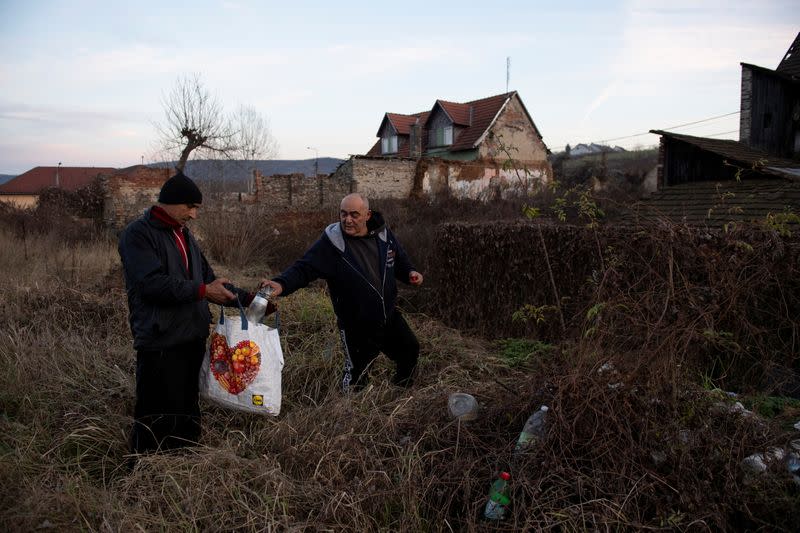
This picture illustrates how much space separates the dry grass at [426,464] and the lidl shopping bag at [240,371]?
266 mm

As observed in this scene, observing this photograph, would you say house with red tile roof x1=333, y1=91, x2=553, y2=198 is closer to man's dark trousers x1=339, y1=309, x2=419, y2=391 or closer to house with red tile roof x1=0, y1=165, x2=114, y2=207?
man's dark trousers x1=339, y1=309, x2=419, y2=391

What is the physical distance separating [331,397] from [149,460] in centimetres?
138

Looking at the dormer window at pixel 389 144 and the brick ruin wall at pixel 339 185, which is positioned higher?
the dormer window at pixel 389 144

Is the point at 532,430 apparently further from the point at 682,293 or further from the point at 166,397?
the point at 166,397

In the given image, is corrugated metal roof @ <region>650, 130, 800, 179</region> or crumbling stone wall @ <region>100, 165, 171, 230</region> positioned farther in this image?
crumbling stone wall @ <region>100, 165, 171, 230</region>

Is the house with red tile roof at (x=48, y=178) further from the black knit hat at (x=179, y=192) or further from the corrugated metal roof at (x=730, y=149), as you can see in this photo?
the black knit hat at (x=179, y=192)

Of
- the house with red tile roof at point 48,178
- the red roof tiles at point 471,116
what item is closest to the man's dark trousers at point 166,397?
the red roof tiles at point 471,116

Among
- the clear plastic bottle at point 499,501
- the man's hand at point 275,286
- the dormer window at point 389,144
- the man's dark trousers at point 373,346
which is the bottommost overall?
the clear plastic bottle at point 499,501

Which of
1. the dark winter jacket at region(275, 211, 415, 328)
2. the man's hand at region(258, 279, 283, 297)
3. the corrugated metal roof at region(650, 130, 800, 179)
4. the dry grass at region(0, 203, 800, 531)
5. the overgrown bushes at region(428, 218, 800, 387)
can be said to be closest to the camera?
the dry grass at region(0, 203, 800, 531)

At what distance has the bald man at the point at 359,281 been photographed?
169 inches

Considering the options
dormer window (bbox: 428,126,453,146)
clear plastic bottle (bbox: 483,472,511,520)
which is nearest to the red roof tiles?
dormer window (bbox: 428,126,453,146)

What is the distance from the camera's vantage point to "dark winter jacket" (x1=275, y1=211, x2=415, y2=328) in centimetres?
428

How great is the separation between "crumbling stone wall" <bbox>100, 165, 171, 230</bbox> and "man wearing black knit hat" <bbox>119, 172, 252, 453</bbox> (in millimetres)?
20725

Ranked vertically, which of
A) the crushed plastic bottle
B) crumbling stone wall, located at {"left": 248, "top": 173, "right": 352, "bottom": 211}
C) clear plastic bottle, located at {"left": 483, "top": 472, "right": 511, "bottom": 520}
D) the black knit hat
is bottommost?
clear plastic bottle, located at {"left": 483, "top": 472, "right": 511, "bottom": 520}
